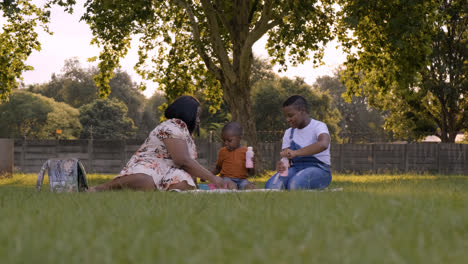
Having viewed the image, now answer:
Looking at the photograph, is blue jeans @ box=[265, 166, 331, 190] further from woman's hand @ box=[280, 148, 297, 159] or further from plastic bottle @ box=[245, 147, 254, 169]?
plastic bottle @ box=[245, 147, 254, 169]

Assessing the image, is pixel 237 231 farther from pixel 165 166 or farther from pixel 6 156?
pixel 6 156

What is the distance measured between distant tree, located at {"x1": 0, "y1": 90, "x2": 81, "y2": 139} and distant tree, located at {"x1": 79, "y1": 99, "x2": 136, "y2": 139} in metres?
1.09

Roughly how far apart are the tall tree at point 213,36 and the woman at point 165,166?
772 centimetres

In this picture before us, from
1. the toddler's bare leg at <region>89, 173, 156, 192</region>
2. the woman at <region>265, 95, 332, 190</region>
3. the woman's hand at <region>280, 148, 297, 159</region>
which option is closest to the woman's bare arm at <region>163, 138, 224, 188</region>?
the toddler's bare leg at <region>89, 173, 156, 192</region>

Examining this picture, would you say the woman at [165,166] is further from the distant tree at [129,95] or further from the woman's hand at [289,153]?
the distant tree at [129,95]

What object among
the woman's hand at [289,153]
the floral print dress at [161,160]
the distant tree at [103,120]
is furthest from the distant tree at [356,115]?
the floral print dress at [161,160]

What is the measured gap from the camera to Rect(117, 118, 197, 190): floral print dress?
7371 mm

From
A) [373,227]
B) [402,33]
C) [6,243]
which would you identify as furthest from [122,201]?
[402,33]

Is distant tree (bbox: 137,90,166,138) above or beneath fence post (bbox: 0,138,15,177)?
above

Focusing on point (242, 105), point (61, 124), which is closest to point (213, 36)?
point (242, 105)

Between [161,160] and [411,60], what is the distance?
1249 cm

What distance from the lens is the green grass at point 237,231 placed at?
7.91ft

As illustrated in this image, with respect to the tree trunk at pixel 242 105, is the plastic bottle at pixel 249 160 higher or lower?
lower

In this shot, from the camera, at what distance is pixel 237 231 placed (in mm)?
3166
